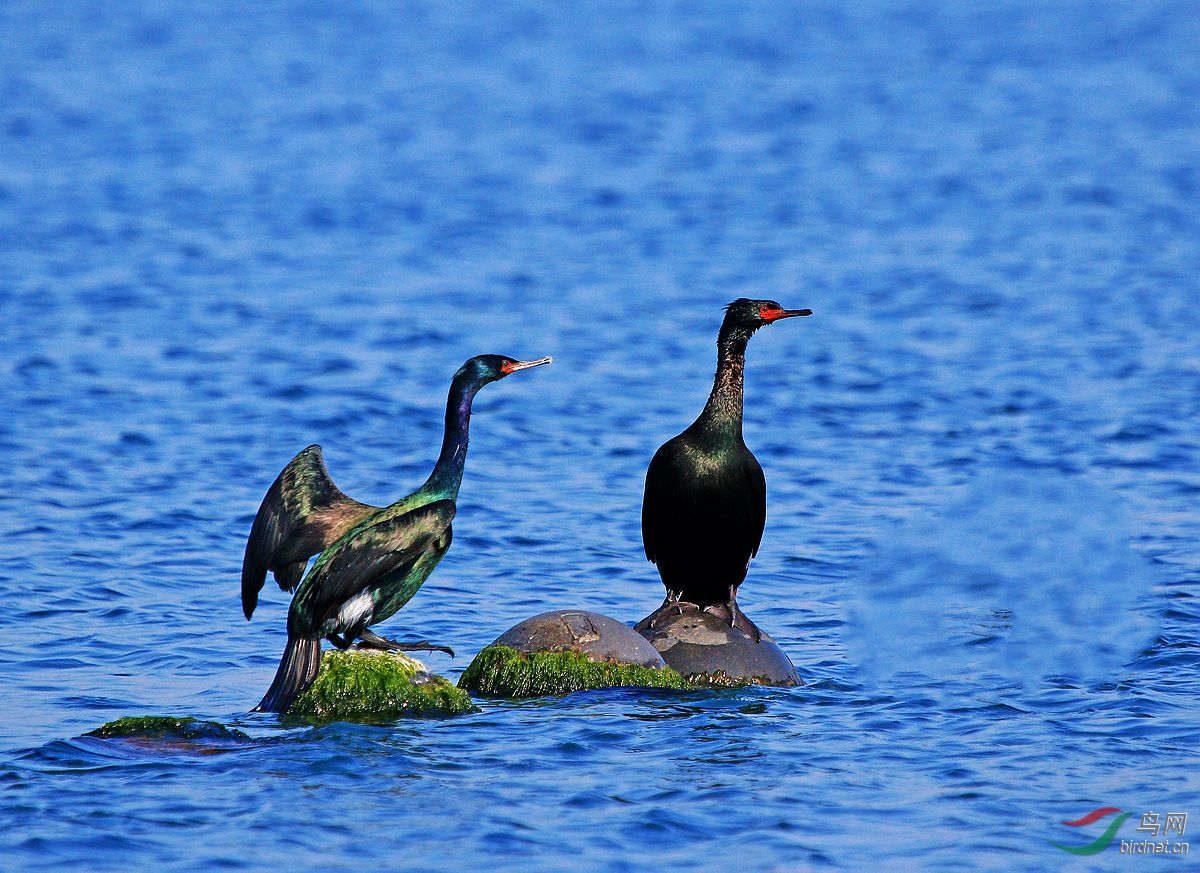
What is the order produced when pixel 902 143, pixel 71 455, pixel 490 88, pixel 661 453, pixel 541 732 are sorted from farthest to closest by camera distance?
pixel 490 88
pixel 902 143
pixel 71 455
pixel 661 453
pixel 541 732

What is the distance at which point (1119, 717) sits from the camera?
9336mm

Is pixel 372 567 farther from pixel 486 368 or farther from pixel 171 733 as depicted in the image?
pixel 486 368

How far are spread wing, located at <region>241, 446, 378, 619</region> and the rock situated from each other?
1.85 meters

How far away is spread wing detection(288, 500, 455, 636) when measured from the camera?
8.92 metres

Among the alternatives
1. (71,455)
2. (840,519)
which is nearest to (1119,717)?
(840,519)

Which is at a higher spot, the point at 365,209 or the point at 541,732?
the point at 365,209

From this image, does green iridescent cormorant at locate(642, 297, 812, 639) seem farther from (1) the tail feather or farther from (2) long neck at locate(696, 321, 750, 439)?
(1) the tail feather

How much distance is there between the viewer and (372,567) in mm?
8938

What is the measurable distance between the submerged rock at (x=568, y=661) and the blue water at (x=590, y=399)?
20 centimetres

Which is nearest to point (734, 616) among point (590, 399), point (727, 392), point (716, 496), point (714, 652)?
point (714, 652)

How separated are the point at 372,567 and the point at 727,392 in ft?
7.61

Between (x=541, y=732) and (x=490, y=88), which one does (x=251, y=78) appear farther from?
(x=541, y=732)

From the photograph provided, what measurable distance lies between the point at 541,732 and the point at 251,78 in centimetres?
3677

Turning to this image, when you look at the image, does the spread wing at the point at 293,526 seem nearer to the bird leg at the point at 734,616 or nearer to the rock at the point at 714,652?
the rock at the point at 714,652
